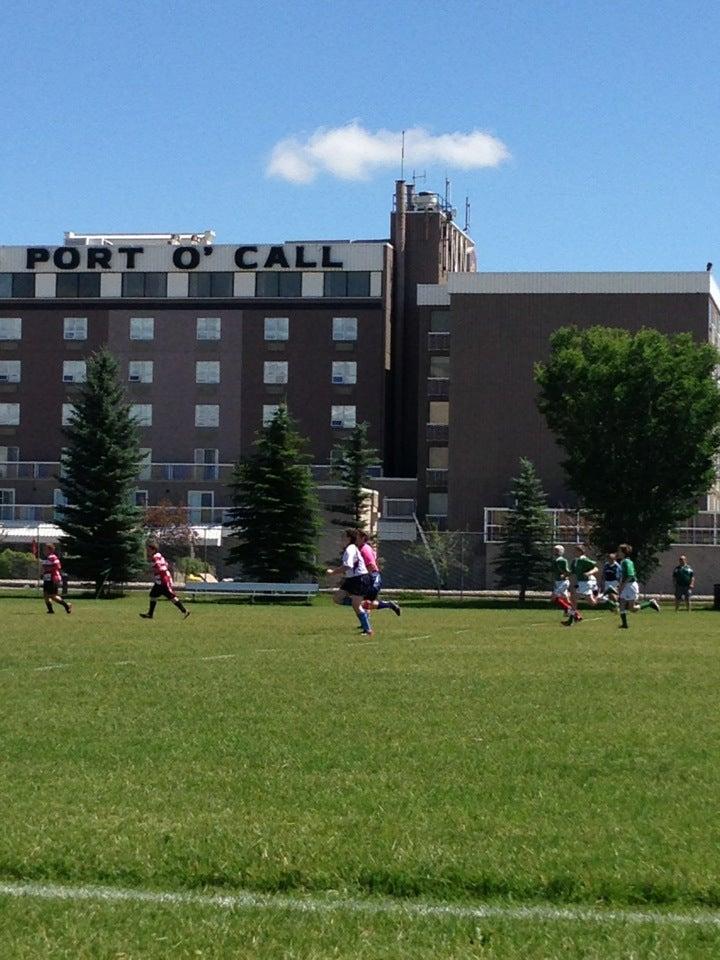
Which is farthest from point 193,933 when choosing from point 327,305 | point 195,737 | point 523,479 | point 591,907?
point 327,305

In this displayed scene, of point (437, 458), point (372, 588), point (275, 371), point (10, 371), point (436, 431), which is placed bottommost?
point (372, 588)

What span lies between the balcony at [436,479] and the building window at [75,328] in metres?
24.0

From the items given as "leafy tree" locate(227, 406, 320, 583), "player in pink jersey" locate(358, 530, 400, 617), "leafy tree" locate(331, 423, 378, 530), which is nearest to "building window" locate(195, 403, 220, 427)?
"leafy tree" locate(331, 423, 378, 530)

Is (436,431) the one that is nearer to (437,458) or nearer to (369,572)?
(437,458)

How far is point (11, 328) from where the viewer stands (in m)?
101

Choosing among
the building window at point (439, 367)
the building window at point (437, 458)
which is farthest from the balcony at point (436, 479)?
the building window at point (439, 367)

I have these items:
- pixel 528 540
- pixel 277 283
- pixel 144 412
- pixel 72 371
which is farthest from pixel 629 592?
pixel 72 371

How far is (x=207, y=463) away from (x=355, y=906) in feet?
303

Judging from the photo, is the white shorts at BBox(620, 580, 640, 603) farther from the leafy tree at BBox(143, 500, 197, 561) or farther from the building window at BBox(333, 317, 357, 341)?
the building window at BBox(333, 317, 357, 341)

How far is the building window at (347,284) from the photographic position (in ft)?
323

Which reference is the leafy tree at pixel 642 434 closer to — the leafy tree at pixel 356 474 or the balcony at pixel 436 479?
the leafy tree at pixel 356 474

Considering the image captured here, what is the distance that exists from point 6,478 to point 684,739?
9002cm

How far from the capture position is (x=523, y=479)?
73.3 m

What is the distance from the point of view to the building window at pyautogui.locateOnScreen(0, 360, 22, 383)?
331 ft
